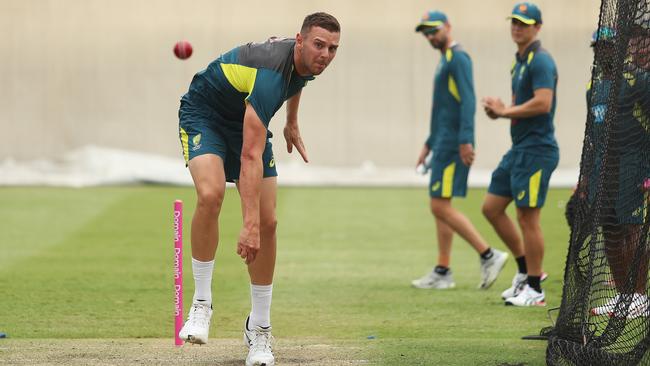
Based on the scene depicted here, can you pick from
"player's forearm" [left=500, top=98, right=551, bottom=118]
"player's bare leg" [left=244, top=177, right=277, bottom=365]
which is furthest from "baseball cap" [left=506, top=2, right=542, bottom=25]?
"player's bare leg" [left=244, top=177, right=277, bottom=365]

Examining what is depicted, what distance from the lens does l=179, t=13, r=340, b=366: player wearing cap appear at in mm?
5441

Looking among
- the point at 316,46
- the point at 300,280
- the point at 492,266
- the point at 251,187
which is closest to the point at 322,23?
the point at 316,46

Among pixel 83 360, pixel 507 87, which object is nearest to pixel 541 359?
pixel 83 360

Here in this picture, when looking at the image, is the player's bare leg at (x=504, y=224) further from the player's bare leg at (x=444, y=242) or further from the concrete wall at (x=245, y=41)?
the concrete wall at (x=245, y=41)

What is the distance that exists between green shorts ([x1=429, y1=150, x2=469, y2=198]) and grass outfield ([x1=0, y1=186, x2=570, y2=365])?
799 mm

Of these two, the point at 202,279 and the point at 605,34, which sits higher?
the point at 605,34

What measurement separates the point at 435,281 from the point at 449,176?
874 mm

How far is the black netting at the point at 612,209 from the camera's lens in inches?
216

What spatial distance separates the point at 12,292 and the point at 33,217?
546 cm

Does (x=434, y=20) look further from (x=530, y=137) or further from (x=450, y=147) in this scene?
(x=530, y=137)

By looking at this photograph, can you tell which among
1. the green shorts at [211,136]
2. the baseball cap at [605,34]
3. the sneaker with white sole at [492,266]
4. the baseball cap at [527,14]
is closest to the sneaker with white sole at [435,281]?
the sneaker with white sole at [492,266]

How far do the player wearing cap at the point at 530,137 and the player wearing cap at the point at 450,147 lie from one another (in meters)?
0.56

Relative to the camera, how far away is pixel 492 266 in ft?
30.0

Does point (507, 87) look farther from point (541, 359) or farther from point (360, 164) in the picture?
point (541, 359)
